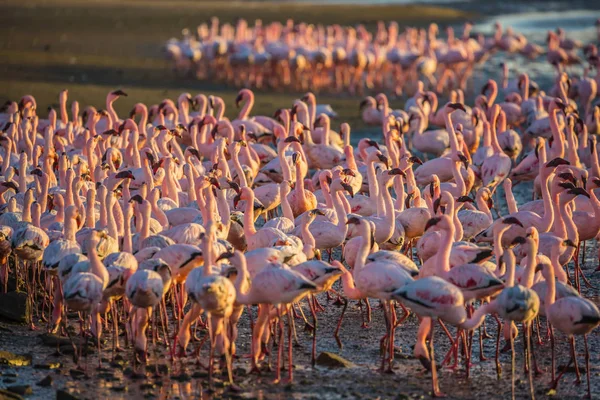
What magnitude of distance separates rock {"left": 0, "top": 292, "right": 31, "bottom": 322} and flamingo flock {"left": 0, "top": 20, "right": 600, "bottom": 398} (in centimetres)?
19

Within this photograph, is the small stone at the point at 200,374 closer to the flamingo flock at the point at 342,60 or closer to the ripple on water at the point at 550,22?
the flamingo flock at the point at 342,60

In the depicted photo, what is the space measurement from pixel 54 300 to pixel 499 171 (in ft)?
20.8

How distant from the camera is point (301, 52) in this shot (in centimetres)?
2512

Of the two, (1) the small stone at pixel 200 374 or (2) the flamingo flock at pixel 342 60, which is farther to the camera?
(2) the flamingo flock at pixel 342 60

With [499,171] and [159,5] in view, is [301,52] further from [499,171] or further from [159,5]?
[159,5]

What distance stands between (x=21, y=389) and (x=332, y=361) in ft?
8.03

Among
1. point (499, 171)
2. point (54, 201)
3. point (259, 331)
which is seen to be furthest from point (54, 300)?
point (499, 171)

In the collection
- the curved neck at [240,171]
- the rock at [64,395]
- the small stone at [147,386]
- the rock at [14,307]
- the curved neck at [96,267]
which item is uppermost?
the curved neck at [240,171]

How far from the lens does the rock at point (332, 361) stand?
825 cm

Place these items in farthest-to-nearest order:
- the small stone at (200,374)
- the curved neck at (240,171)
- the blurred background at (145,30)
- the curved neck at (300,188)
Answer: the blurred background at (145,30), the curved neck at (240,171), the curved neck at (300,188), the small stone at (200,374)

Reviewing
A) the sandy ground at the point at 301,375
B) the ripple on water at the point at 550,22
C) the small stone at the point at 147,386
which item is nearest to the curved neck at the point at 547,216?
the sandy ground at the point at 301,375

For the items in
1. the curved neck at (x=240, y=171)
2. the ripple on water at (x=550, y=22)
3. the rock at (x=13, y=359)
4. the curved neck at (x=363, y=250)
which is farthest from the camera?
the ripple on water at (x=550, y=22)

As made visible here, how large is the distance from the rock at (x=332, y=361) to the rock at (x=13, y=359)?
2.37 m

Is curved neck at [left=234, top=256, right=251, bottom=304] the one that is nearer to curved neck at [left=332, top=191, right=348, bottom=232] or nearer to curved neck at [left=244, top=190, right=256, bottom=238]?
curved neck at [left=244, top=190, right=256, bottom=238]
